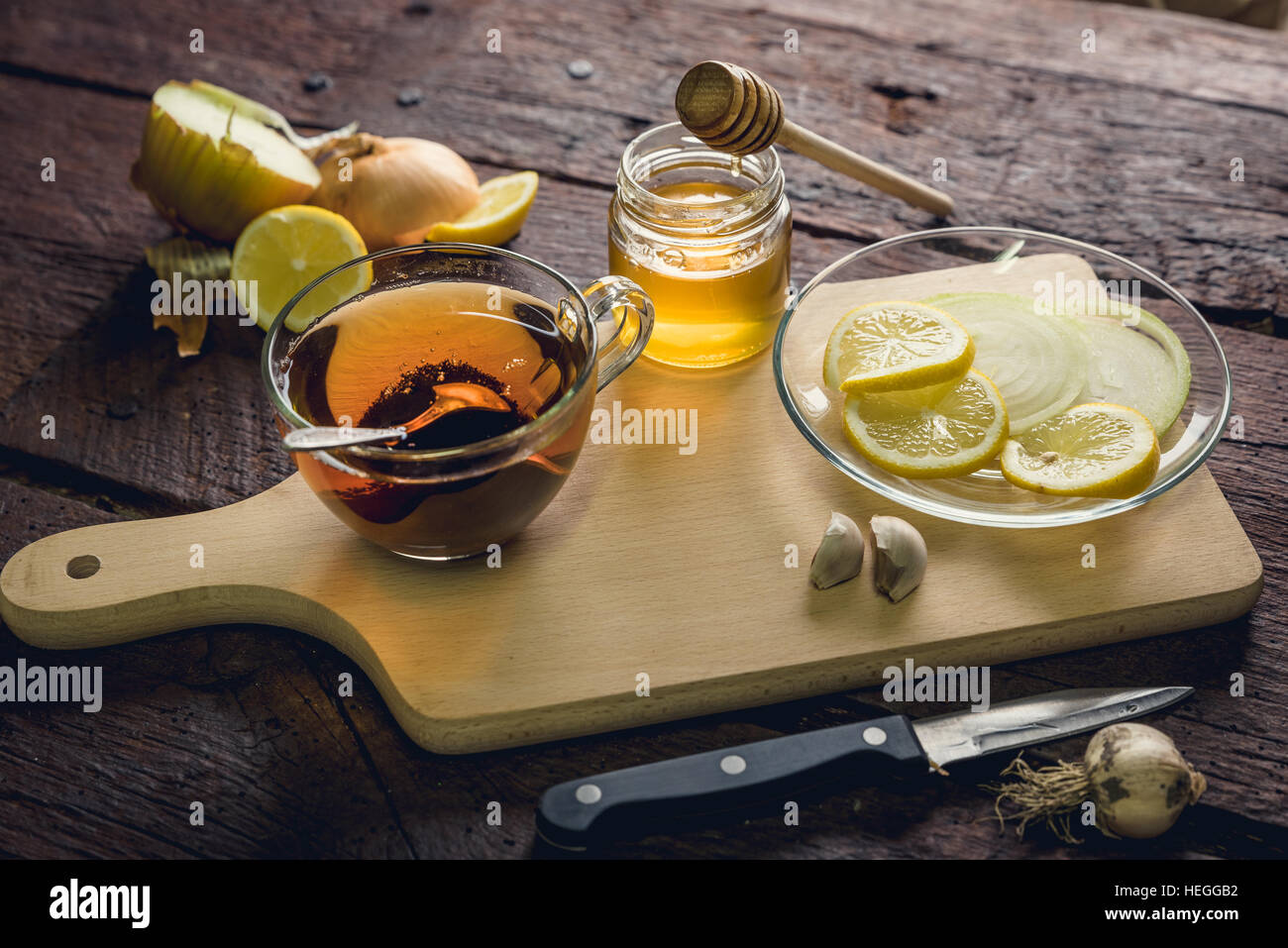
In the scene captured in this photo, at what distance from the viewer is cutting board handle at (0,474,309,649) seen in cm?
137

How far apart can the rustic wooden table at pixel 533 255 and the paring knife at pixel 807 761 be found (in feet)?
0.12

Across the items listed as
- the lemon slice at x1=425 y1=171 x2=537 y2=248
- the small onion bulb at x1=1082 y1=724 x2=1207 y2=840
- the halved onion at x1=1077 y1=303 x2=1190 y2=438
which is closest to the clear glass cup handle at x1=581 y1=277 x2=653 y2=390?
the lemon slice at x1=425 y1=171 x2=537 y2=248

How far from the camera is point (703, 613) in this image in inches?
53.5

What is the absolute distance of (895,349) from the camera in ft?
5.00

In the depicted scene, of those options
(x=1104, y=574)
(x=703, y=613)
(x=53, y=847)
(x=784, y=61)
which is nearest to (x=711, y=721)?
(x=703, y=613)

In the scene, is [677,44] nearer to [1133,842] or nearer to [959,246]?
[959,246]

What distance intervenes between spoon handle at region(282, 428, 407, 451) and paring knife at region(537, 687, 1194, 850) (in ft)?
1.41

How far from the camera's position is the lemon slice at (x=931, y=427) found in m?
1.42

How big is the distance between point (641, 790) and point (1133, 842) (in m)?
0.54

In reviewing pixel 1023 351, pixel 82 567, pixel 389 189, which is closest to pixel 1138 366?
pixel 1023 351

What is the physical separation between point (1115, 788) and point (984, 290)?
0.85 m

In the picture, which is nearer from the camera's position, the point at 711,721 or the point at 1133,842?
the point at 1133,842

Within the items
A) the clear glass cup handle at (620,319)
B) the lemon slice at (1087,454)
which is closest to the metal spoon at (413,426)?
the clear glass cup handle at (620,319)

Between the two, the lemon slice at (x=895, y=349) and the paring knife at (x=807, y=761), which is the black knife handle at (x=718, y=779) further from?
the lemon slice at (x=895, y=349)
